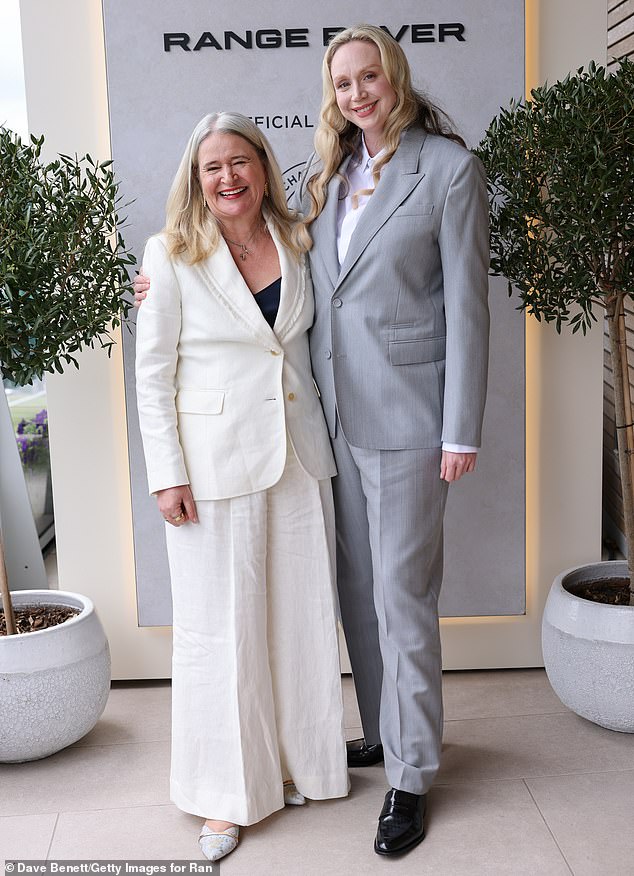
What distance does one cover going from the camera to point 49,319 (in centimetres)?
265

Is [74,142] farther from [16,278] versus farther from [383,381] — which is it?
[383,381]

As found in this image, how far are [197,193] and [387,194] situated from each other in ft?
1.57

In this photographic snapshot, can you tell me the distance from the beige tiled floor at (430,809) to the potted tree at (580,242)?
21 centimetres

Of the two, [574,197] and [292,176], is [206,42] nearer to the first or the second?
[292,176]

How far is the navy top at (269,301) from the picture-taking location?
7.99 ft

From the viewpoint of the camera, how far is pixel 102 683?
294 centimetres

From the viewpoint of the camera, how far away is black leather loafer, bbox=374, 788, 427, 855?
240 cm

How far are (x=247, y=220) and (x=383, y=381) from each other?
0.54 metres

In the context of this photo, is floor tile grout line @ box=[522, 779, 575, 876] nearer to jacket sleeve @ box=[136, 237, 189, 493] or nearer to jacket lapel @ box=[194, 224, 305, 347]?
jacket sleeve @ box=[136, 237, 189, 493]

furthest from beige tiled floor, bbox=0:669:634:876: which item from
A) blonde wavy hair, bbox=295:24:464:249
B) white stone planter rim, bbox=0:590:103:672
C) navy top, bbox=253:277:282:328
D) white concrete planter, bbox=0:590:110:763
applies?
blonde wavy hair, bbox=295:24:464:249

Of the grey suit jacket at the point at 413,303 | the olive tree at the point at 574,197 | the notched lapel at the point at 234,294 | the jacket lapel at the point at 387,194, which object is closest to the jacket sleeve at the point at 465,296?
the grey suit jacket at the point at 413,303

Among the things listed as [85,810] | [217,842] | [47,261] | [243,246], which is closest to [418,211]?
[243,246]

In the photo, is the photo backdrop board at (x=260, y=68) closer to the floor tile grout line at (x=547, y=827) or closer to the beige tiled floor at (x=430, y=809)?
the beige tiled floor at (x=430, y=809)

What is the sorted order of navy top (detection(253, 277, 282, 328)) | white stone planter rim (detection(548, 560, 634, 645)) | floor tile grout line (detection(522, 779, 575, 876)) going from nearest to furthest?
floor tile grout line (detection(522, 779, 575, 876)) < navy top (detection(253, 277, 282, 328)) < white stone planter rim (detection(548, 560, 634, 645))
